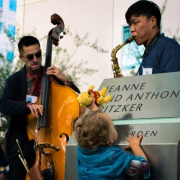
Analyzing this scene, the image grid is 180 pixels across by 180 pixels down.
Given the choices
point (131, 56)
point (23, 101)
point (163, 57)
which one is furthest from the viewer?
point (131, 56)

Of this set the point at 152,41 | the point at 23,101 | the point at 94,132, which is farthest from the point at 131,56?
the point at 94,132

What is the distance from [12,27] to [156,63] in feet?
10.7

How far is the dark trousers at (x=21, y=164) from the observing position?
2.78 metres

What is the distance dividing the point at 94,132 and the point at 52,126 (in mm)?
1062

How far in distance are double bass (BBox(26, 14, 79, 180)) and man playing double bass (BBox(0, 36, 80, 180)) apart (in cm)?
6

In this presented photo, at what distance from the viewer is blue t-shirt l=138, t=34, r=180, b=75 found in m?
2.14

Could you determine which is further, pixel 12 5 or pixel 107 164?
pixel 12 5

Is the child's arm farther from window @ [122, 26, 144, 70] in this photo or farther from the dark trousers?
window @ [122, 26, 144, 70]

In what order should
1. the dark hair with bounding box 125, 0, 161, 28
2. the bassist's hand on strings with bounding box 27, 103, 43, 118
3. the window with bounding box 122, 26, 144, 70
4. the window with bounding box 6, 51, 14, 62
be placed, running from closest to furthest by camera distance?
the dark hair with bounding box 125, 0, 161, 28
the bassist's hand on strings with bounding box 27, 103, 43, 118
the window with bounding box 122, 26, 144, 70
the window with bounding box 6, 51, 14, 62

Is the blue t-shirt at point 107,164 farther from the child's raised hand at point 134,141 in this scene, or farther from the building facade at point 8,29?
the building facade at point 8,29

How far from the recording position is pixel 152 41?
2346 mm

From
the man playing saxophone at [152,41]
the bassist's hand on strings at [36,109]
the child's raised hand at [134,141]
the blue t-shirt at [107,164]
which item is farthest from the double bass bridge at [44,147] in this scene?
the child's raised hand at [134,141]

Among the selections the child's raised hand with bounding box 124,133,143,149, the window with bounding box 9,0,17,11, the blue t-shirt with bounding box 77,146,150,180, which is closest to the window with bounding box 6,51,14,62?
the window with bounding box 9,0,17,11

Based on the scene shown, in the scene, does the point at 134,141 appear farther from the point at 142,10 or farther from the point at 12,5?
the point at 12,5
